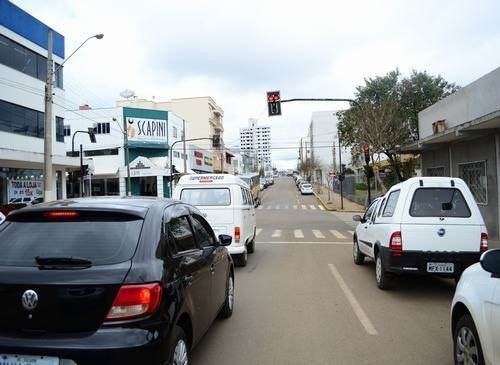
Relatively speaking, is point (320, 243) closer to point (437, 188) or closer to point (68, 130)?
point (437, 188)

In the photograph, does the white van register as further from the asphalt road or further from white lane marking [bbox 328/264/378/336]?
white lane marking [bbox 328/264/378/336]

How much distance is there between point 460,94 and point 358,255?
33.8ft

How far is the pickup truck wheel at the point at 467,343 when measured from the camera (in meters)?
3.83

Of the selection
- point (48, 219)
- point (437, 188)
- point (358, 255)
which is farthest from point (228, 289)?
point (358, 255)

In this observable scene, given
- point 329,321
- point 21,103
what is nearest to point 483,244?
point 329,321

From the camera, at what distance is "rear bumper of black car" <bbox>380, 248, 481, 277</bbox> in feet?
25.0

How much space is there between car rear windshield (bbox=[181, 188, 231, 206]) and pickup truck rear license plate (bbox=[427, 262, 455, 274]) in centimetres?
516

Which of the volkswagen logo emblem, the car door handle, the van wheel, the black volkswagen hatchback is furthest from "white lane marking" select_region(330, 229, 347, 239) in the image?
the volkswagen logo emblem

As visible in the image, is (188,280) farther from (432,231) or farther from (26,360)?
(432,231)

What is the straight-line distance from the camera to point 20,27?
28.0 m

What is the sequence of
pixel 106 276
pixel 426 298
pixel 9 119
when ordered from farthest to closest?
pixel 9 119 < pixel 426 298 < pixel 106 276

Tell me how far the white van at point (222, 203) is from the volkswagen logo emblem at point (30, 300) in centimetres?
778

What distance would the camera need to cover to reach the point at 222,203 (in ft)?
38.0

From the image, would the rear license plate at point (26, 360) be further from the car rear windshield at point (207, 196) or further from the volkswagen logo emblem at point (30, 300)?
the car rear windshield at point (207, 196)
